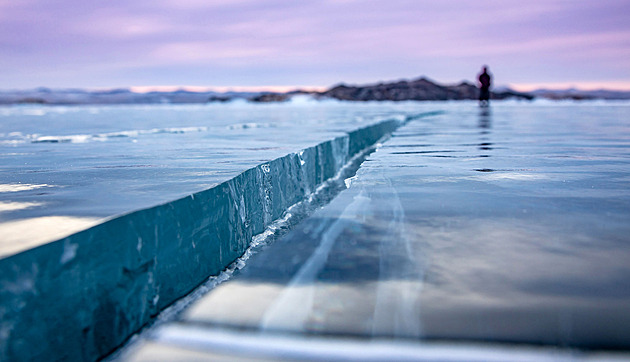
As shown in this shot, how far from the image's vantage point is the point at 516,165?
143 inches

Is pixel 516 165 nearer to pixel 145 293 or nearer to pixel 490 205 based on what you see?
pixel 490 205

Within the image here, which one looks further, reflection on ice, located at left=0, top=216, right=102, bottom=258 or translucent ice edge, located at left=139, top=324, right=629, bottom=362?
reflection on ice, located at left=0, top=216, right=102, bottom=258

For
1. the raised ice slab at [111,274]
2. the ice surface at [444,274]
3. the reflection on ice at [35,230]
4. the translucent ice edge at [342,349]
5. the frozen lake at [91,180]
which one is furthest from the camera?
the frozen lake at [91,180]

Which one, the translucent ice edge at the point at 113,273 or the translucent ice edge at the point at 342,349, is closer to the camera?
the translucent ice edge at the point at 342,349

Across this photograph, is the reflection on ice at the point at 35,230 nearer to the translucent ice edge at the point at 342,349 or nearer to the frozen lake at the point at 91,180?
the frozen lake at the point at 91,180

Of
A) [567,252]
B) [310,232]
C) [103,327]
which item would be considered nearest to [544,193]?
[567,252]

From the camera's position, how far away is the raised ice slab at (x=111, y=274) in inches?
51.2

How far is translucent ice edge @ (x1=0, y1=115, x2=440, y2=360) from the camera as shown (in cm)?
130

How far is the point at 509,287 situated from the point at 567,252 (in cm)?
38

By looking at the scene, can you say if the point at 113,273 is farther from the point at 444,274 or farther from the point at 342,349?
the point at 444,274

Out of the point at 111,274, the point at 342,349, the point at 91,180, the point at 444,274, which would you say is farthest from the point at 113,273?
the point at 91,180

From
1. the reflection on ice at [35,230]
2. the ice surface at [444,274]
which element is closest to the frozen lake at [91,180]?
the reflection on ice at [35,230]

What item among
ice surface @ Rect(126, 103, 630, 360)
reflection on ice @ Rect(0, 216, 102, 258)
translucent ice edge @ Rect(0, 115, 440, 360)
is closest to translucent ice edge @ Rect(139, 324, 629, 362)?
ice surface @ Rect(126, 103, 630, 360)

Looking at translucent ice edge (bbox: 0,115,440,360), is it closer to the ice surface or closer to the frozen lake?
the frozen lake
